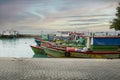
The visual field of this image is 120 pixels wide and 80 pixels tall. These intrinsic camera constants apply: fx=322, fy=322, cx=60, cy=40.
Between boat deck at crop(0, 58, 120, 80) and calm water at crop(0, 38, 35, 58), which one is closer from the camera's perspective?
boat deck at crop(0, 58, 120, 80)

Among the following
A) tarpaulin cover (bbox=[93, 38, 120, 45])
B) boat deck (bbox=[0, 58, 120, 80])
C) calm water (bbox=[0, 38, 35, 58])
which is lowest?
calm water (bbox=[0, 38, 35, 58])

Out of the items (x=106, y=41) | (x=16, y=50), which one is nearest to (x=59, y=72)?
(x=106, y=41)

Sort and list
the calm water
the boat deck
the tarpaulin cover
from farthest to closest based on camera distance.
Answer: the calm water, the tarpaulin cover, the boat deck

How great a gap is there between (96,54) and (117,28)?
129 feet

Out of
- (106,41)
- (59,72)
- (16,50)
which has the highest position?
(106,41)

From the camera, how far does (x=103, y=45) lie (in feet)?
97.3

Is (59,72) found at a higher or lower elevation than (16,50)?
higher

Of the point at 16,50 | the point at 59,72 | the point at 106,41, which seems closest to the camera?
the point at 59,72

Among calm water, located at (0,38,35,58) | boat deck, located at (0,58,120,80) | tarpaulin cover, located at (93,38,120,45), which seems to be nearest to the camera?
boat deck, located at (0,58,120,80)

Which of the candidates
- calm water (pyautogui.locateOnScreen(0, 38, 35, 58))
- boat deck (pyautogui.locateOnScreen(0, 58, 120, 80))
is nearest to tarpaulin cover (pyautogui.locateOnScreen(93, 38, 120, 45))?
boat deck (pyautogui.locateOnScreen(0, 58, 120, 80))

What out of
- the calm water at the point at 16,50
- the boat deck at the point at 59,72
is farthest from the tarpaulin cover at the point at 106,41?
the calm water at the point at 16,50

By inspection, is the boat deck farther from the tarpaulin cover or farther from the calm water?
the calm water

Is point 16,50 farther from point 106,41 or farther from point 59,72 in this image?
point 59,72

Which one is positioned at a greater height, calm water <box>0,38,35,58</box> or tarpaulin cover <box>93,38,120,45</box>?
tarpaulin cover <box>93,38,120,45</box>
